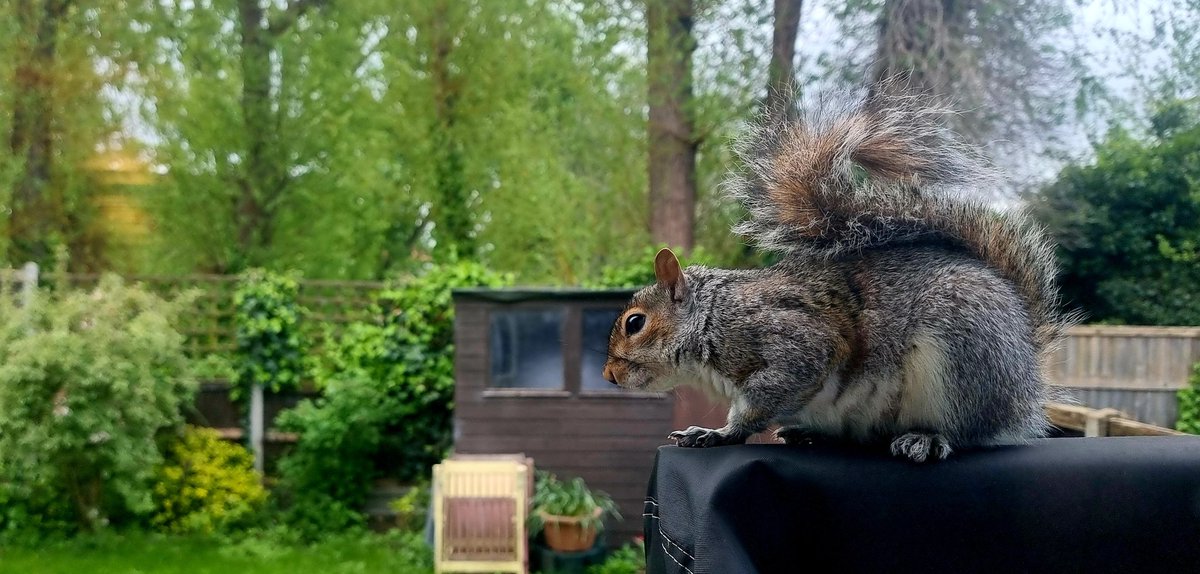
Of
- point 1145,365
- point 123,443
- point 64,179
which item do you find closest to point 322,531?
point 123,443

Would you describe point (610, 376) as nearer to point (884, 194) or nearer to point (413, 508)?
point (884, 194)

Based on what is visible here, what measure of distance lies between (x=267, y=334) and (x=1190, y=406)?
159 inches

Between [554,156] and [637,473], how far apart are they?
2.05 m

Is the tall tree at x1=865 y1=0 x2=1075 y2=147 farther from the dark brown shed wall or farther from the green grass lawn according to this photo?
the green grass lawn

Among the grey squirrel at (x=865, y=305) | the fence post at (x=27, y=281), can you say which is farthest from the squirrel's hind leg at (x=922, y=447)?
the fence post at (x=27, y=281)

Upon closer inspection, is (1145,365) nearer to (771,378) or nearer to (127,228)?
(771,378)

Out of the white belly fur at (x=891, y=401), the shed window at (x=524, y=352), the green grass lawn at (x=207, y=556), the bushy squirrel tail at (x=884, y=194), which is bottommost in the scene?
the green grass lawn at (x=207, y=556)

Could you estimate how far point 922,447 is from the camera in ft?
2.35

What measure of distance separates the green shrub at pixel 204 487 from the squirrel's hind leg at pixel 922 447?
405cm

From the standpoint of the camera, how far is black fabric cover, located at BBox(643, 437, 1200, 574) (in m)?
0.67

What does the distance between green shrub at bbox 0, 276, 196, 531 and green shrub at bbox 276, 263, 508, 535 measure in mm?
665

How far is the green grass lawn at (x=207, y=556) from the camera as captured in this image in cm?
351

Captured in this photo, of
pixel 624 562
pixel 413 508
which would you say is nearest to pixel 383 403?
pixel 413 508

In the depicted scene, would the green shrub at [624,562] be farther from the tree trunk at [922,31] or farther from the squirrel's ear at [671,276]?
the squirrel's ear at [671,276]
